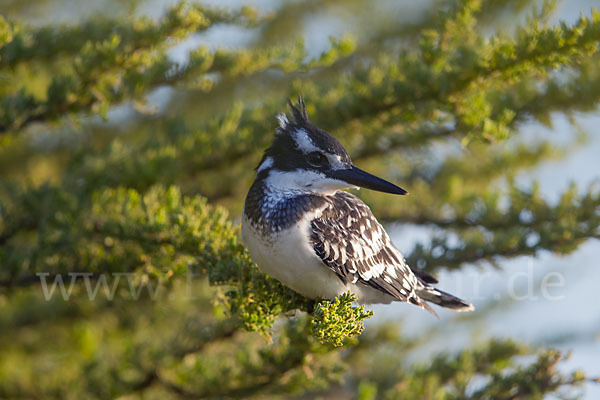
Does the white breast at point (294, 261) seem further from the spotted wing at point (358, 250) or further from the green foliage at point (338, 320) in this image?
the green foliage at point (338, 320)

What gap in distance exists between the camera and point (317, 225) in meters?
2.28

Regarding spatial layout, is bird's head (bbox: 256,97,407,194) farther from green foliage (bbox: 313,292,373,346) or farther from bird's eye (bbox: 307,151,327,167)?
green foliage (bbox: 313,292,373,346)

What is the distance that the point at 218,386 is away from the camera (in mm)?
2512

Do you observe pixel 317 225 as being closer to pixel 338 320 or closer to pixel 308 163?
pixel 308 163

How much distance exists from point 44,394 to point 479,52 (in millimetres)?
2510

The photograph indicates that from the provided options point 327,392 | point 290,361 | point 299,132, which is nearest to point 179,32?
point 299,132

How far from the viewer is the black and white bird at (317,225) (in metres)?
2.21

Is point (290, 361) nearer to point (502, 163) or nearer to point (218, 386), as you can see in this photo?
point (218, 386)

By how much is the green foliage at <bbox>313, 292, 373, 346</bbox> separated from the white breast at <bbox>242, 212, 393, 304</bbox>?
0.32m

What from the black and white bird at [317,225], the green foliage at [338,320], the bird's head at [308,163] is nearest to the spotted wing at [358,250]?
the black and white bird at [317,225]

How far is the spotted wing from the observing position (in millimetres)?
2264

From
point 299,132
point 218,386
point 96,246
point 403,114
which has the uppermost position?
point 403,114

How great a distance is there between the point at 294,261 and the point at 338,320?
41 cm

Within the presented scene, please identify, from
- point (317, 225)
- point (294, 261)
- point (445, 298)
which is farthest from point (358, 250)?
point (445, 298)
